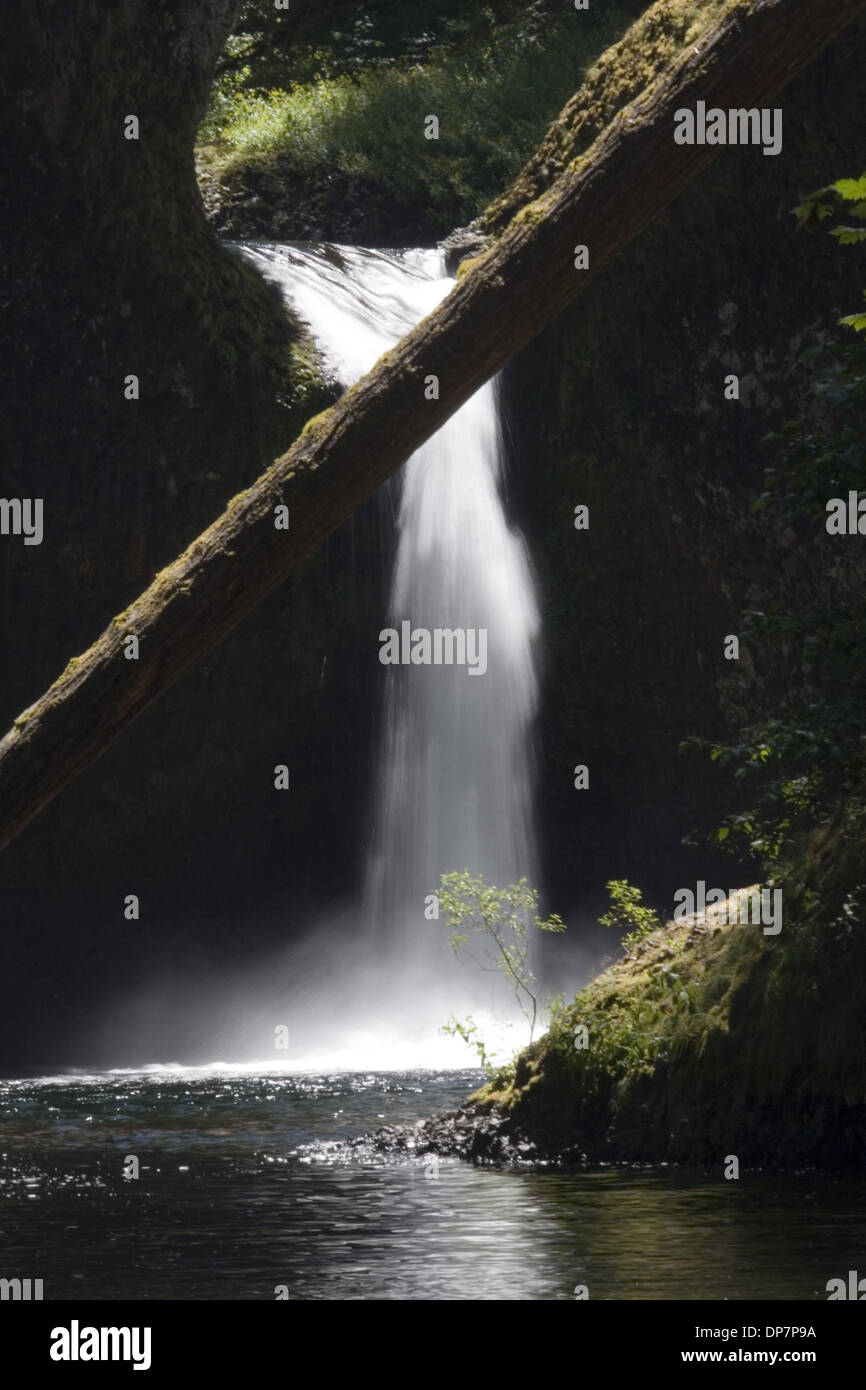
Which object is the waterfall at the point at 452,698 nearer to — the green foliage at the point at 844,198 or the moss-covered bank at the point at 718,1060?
the moss-covered bank at the point at 718,1060

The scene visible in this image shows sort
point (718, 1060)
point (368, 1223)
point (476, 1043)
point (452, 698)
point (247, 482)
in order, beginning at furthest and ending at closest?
point (247, 482) < point (452, 698) < point (476, 1043) < point (718, 1060) < point (368, 1223)

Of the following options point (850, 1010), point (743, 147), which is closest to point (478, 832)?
point (743, 147)

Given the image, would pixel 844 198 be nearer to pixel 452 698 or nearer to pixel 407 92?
pixel 452 698

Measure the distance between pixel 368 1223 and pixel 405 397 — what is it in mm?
4994

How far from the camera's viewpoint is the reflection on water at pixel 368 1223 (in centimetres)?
644

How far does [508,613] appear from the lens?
18.5m

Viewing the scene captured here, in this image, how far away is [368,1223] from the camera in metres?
7.65

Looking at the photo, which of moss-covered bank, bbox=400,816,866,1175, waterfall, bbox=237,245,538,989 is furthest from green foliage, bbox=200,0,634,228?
moss-covered bank, bbox=400,816,866,1175

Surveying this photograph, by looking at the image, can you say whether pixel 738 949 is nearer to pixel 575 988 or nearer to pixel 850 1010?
pixel 850 1010

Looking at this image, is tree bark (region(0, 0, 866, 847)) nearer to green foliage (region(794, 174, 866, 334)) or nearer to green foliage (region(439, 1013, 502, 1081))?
green foliage (region(439, 1013, 502, 1081))

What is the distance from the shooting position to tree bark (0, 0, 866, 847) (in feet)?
33.5

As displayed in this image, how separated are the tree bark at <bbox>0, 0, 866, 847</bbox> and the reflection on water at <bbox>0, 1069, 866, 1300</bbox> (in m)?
2.21

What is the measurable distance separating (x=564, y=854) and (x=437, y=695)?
6.75 ft

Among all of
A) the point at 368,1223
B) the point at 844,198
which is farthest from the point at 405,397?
the point at 368,1223
